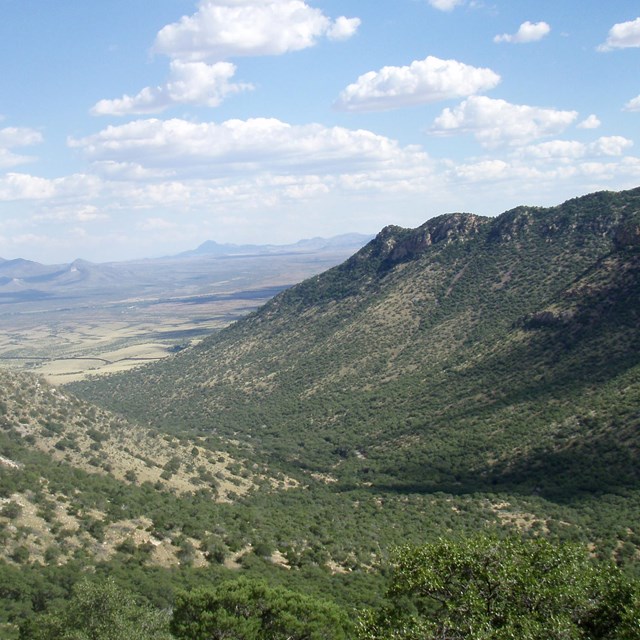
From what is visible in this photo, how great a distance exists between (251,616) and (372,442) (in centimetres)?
5168

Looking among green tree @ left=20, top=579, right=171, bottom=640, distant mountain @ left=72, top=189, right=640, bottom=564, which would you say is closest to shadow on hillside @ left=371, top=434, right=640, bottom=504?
distant mountain @ left=72, top=189, right=640, bottom=564

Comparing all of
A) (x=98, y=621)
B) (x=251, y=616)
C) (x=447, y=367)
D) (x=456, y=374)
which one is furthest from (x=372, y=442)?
(x=98, y=621)

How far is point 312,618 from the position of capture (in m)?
24.4

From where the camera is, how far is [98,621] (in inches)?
894

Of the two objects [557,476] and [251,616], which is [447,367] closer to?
[557,476]

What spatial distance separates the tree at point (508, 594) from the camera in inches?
703

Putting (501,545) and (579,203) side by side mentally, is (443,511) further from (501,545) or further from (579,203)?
(579,203)

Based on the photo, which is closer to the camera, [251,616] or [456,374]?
[251,616]

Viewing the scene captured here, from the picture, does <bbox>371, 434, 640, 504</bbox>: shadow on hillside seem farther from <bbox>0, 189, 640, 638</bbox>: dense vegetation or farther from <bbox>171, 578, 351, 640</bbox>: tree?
<bbox>171, 578, 351, 640</bbox>: tree

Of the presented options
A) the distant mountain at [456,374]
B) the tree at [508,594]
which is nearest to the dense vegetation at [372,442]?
the tree at [508,594]

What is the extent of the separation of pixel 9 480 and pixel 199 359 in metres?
87.5

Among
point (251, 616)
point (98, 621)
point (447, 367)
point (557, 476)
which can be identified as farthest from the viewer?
point (447, 367)

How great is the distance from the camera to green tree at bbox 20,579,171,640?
22.1 meters

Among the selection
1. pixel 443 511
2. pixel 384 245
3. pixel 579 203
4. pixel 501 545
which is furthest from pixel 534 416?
pixel 384 245
